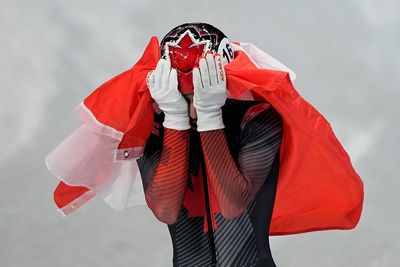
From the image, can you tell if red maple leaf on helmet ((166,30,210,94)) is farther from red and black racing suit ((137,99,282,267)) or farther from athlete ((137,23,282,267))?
red and black racing suit ((137,99,282,267))

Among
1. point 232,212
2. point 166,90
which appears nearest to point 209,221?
point 232,212

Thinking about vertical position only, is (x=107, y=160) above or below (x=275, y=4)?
above

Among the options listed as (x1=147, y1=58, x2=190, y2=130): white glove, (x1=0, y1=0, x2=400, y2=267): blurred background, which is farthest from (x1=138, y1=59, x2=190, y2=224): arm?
(x1=0, y1=0, x2=400, y2=267): blurred background

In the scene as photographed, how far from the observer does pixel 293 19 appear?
3.79 m

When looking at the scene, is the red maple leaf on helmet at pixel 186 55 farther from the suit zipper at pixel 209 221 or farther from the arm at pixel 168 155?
the suit zipper at pixel 209 221

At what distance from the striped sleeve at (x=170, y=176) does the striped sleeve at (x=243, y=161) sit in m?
0.05

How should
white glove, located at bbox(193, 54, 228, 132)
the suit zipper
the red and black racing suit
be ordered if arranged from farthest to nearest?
the suit zipper, the red and black racing suit, white glove, located at bbox(193, 54, 228, 132)

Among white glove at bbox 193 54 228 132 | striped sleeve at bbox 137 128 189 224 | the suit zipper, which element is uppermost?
white glove at bbox 193 54 228 132

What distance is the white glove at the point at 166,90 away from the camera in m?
1.78

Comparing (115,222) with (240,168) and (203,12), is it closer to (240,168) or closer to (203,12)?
(203,12)

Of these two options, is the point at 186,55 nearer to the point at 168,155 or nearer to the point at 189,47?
the point at 189,47

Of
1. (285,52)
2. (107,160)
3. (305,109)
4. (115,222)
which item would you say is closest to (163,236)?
(115,222)

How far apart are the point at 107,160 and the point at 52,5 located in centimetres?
201

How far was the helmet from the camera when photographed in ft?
5.97
